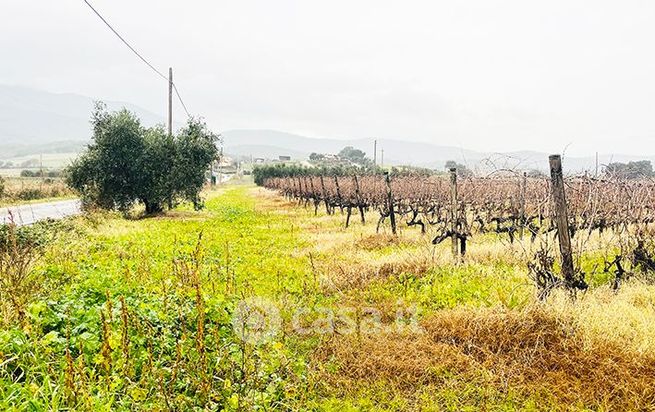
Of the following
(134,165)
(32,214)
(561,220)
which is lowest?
(32,214)

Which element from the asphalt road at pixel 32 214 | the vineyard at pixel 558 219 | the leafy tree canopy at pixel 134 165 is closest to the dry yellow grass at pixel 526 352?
the vineyard at pixel 558 219

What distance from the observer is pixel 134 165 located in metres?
22.5

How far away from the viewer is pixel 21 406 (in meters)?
3.26

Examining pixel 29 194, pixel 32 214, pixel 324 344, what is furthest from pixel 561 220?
pixel 29 194

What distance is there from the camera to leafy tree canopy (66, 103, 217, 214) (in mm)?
22344

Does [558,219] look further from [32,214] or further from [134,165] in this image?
[134,165]

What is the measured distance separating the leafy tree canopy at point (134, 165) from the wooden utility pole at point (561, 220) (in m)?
19.5

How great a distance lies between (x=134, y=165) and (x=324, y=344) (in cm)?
1945

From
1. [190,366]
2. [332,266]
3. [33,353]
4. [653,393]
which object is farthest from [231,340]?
[332,266]

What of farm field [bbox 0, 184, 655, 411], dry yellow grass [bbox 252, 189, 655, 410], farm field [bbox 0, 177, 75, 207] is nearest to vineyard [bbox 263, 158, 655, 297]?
farm field [bbox 0, 184, 655, 411]

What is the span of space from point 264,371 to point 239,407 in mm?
718

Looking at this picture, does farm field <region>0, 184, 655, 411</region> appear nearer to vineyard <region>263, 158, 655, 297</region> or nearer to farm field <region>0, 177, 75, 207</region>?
vineyard <region>263, 158, 655, 297</region>

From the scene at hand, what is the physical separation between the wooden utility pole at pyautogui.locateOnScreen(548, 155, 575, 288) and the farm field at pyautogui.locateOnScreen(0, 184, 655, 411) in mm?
441

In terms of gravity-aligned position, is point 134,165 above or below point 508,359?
above
